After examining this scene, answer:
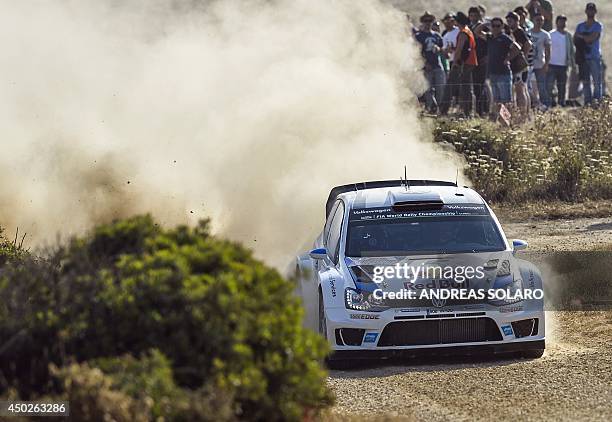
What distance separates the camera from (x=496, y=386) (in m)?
8.57

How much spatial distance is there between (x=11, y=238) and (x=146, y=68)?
4187mm

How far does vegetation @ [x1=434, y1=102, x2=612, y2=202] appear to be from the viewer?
63.2 ft

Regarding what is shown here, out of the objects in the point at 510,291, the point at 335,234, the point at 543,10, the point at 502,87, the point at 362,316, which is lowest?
the point at 362,316

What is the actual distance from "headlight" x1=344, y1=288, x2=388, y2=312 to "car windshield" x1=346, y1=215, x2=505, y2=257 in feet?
2.03

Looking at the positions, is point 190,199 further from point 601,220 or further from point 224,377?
point 224,377

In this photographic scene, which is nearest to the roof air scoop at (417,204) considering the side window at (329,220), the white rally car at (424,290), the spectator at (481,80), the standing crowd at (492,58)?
the white rally car at (424,290)

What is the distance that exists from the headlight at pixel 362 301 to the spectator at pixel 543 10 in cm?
1596

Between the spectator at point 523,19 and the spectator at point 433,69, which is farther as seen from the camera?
the spectator at point 523,19

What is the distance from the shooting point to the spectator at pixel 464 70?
71.0 feet

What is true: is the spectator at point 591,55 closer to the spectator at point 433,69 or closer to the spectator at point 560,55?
the spectator at point 560,55

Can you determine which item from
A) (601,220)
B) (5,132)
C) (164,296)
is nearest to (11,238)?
(5,132)

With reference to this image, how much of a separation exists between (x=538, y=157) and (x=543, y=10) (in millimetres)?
6406

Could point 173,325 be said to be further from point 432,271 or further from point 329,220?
point 329,220

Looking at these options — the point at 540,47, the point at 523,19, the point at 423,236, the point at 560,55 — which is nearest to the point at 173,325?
the point at 423,236
